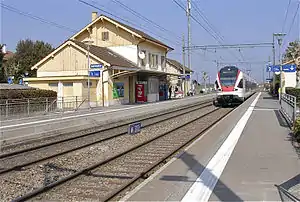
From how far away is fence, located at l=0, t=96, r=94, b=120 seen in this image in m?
23.6

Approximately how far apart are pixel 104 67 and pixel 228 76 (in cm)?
1107

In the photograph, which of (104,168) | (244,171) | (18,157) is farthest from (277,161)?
(18,157)

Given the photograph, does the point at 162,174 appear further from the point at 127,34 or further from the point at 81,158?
the point at 127,34

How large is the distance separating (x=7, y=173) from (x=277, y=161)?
6.30m

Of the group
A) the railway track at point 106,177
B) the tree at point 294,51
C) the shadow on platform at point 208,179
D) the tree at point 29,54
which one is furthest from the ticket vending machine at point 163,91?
the shadow on platform at point 208,179

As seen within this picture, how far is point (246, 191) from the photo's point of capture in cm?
636

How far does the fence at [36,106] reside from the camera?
Answer: 930 inches

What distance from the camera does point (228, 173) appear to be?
773cm

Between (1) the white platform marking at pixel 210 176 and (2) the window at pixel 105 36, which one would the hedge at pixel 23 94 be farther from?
(1) the white platform marking at pixel 210 176

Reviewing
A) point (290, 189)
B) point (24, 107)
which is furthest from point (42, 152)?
point (24, 107)

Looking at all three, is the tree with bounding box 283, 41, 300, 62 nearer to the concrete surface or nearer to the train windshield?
the train windshield

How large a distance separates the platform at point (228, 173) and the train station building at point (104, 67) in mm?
21054

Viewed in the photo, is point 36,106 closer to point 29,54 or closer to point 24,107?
point 24,107

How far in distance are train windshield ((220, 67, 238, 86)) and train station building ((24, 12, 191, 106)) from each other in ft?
28.5
